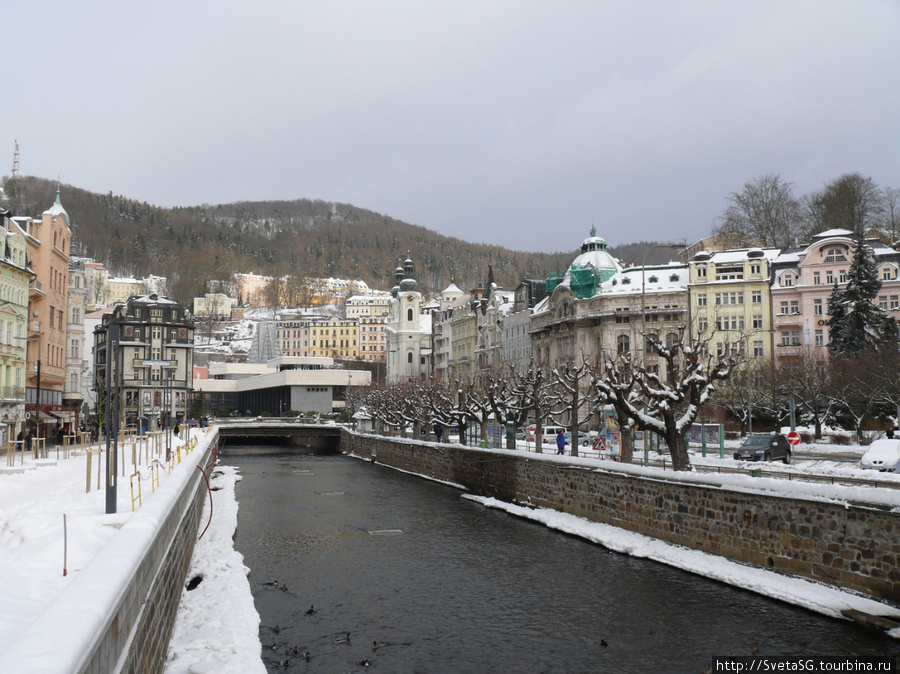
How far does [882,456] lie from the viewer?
1244 inches

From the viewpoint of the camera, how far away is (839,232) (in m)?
70.6

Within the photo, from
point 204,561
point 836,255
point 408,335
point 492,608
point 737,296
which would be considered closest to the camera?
point 492,608

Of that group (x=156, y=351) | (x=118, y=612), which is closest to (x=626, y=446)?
(x=118, y=612)

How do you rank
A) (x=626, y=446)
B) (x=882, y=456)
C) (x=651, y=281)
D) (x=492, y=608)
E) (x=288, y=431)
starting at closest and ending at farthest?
(x=492, y=608) → (x=882, y=456) → (x=626, y=446) → (x=651, y=281) → (x=288, y=431)

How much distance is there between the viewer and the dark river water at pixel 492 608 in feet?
48.9

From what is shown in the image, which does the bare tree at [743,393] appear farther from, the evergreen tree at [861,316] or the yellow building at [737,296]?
the yellow building at [737,296]

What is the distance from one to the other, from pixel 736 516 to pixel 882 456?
46.3ft

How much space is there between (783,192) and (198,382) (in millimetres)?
97506

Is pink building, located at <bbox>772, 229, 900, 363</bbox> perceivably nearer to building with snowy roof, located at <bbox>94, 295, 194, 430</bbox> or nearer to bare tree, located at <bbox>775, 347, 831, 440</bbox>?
bare tree, located at <bbox>775, 347, 831, 440</bbox>

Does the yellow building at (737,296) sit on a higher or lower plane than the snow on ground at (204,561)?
higher

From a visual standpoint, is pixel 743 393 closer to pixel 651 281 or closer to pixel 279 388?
pixel 651 281

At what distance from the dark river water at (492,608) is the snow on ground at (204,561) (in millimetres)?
483

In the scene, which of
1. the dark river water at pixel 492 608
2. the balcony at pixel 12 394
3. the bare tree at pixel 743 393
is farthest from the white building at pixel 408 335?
the dark river water at pixel 492 608

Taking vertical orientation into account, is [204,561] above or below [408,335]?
below
